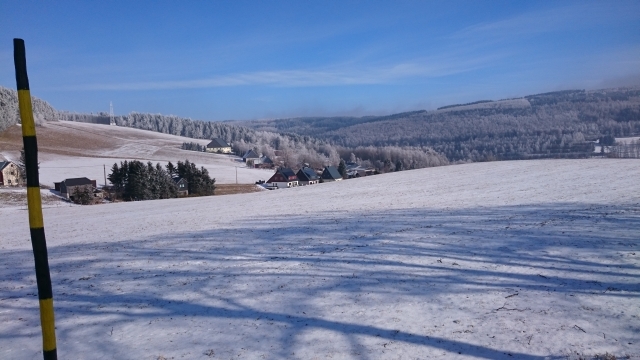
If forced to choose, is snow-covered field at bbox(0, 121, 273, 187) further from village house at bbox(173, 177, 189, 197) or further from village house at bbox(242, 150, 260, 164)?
village house at bbox(173, 177, 189, 197)

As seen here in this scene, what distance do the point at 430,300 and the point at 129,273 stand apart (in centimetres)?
693

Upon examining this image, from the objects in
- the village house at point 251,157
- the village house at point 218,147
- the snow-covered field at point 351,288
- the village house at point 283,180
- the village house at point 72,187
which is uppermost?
the village house at point 218,147

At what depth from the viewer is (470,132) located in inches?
3610

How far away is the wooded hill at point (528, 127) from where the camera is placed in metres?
54.0

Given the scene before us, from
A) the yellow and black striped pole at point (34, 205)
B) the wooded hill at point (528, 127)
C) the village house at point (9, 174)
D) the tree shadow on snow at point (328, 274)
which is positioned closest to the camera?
the yellow and black striped pole at point (34, 205)

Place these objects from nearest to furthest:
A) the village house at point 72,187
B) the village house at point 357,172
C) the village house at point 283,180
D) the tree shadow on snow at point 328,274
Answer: the tree shadow on snow at point 328,274
the village house at point 72,187
the village house at point 283,180
the village house at point 357,172

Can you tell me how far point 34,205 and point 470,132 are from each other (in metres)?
96.7

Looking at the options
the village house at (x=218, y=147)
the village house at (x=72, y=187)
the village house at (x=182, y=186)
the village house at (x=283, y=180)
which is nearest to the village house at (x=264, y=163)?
the village house at (x=218, y=147)

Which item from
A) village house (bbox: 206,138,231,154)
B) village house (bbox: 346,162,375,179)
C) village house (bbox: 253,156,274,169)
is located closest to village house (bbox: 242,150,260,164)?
village house (bbox: 253,156,274,169)

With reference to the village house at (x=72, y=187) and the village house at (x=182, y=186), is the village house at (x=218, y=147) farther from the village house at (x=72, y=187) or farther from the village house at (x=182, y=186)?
the village house at (x=72, y=187)

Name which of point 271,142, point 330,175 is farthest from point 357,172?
point 271,142

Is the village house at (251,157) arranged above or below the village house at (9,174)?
above

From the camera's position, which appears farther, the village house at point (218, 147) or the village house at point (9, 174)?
the village house at point (218, 147)

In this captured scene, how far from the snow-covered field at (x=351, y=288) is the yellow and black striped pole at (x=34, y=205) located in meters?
2.60
